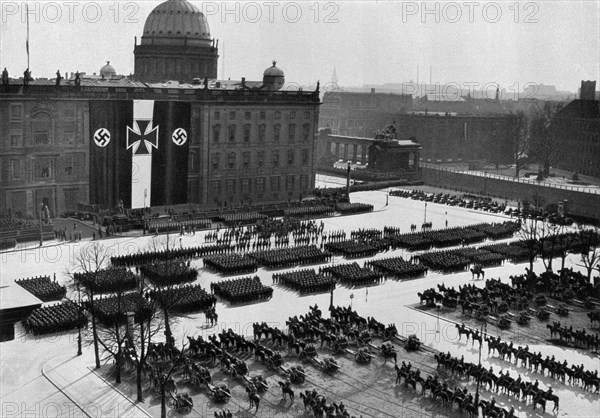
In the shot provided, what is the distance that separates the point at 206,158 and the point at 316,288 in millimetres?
35422

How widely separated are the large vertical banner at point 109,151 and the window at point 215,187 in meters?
10.7

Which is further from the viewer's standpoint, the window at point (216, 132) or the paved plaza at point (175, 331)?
the window at point (216, 132)

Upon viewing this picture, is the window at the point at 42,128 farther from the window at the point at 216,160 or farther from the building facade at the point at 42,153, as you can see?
the window at the point at 216,160

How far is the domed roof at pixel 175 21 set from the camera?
10269 centimetres

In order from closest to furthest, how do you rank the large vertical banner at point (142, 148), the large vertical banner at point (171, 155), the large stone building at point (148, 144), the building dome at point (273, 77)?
1. the large stone building at point (148, 144)
2. the large vertical banner at point (142, 148)
3. the large vertical banner at point (171, 155)
4. the building dome at point (273, 77)

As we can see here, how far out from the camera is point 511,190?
97.2 meters

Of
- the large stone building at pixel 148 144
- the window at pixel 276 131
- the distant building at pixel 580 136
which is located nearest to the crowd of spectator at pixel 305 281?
the large stone building at pixel 148 144

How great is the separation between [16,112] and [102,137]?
803 centimetres

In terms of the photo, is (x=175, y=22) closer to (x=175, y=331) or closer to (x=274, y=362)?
(x=175, y=331)

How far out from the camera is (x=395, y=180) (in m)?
104

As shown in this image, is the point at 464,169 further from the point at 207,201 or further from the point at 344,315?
the point at 344,315

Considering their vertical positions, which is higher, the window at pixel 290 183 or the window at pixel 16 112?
the window at pixel 16 112

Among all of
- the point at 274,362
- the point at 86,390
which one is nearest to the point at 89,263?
the point at 86,390

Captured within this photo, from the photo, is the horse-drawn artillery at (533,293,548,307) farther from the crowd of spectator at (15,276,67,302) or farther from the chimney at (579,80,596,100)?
the chimney at (579,80,596,100)
